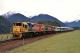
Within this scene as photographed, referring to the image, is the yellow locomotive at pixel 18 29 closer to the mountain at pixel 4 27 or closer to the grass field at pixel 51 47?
the grass field at pixel 51 47

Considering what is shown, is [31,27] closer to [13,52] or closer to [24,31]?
[24,31]

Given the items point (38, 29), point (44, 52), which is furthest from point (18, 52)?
point (38, 29)

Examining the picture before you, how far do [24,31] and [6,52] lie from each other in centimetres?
2059

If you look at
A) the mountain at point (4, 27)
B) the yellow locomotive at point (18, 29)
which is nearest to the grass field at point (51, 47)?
the yellow locomotive at point (18, 29)

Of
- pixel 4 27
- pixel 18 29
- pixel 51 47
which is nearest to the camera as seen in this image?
pixel 51 47

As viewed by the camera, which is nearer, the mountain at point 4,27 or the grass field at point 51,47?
the grass field at point 51,47

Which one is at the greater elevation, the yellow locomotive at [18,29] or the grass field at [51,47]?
the yellow locomotive at [18,29]

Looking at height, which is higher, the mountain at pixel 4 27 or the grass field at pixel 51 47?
the mountain at pixel 4 27

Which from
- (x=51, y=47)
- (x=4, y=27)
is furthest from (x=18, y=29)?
(x=4, y=27)

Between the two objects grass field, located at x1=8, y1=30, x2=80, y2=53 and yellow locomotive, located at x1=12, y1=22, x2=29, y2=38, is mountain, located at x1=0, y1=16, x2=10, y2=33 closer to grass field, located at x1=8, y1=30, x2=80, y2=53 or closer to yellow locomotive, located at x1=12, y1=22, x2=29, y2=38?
yellow locomotive, located at x1=12, y1=22, x2=29, y2=38

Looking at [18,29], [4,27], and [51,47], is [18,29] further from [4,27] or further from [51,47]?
[4,27]

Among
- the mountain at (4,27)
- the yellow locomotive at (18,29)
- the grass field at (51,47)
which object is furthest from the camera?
the mountain at (4,27)

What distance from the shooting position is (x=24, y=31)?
4534 cm

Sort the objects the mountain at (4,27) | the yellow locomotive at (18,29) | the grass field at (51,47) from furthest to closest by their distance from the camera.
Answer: the mountain at (4,27) → the yellow locomotive at (18,29) → the grass field at (51,47)
